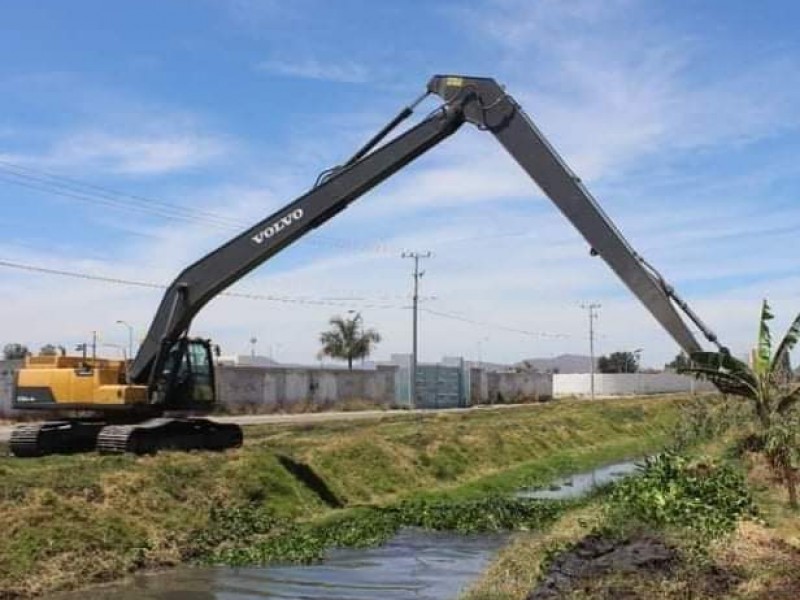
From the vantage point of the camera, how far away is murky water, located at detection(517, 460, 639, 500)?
29.5 meters

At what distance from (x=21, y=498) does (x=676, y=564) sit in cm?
1210

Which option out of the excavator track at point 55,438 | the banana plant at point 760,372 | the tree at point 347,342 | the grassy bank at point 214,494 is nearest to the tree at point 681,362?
the banana plant at point 760,372

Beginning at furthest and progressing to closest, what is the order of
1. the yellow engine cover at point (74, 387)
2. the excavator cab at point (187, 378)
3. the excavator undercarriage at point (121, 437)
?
the excavator cab at point (187, 378), the yellow engine cover at point (74, 387), the excavator undercarriage at point (121, 437)

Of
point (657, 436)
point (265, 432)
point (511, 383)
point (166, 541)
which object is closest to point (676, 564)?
point (166, 541)

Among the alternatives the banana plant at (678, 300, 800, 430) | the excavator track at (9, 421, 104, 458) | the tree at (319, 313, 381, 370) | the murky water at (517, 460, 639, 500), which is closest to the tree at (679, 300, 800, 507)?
the banana plant at (678, 300, 800, 430)

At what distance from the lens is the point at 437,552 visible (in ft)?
66.7

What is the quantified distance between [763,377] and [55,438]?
640 inches

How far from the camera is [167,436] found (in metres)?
25.4

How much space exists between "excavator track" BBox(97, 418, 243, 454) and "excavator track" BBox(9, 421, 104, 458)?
1.37 m

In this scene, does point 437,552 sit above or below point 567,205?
below

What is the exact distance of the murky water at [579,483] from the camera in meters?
29.5

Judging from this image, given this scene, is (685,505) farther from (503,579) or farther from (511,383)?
(511,383)

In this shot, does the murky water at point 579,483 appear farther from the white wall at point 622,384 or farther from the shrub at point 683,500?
the white wall at point 622,384

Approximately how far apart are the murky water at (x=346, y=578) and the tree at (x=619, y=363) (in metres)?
139
